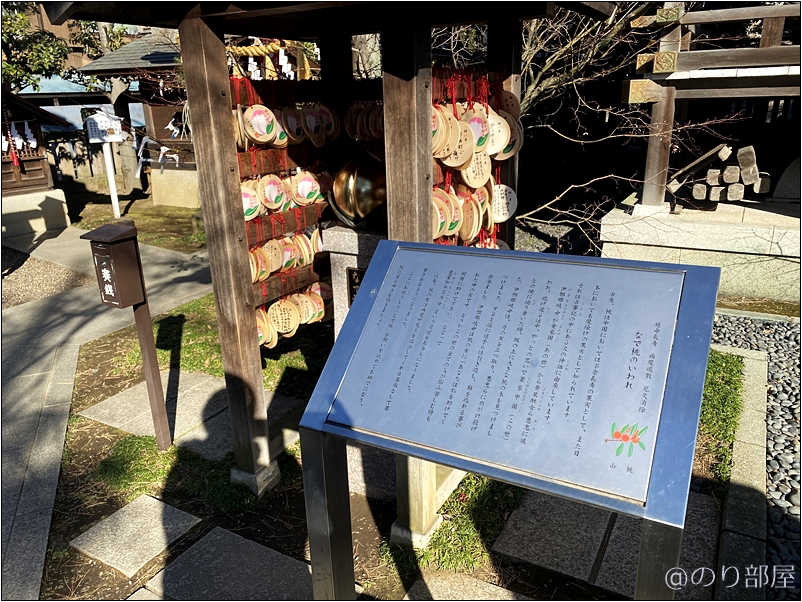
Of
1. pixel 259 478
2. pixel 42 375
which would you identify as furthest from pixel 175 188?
pixel 259 478

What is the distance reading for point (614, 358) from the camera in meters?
2.04

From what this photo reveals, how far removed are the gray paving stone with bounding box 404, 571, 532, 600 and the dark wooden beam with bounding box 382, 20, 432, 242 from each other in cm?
197

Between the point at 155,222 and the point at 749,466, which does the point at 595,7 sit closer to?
the point at 749,466

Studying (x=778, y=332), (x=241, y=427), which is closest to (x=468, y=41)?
(x=778, y=332)

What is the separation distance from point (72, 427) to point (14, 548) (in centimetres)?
163

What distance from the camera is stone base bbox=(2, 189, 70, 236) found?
Answer: 485 inches

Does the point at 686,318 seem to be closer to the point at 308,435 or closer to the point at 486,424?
the point at 486,424

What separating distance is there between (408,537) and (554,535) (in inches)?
35.9

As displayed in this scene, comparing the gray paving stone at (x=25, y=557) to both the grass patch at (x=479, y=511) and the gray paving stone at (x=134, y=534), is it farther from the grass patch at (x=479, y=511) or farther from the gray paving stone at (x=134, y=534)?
the grass patch at (x=479, y=511)

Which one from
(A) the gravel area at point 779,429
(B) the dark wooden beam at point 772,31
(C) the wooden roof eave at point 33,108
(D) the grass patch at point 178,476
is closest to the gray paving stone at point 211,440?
(D) the grass patch at point 178,476

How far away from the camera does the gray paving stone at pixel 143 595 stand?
3.31 metres

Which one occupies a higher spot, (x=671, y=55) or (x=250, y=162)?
(x=671, y=55)

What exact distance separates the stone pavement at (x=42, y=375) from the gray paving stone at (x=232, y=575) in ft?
2.62

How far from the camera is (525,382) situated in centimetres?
213
